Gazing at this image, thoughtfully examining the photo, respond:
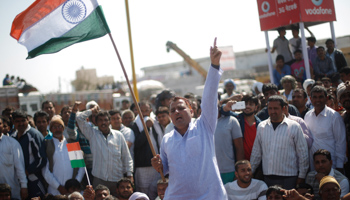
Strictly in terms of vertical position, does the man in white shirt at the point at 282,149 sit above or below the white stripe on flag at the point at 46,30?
below

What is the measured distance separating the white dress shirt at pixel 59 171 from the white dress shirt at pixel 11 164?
399 millimetres

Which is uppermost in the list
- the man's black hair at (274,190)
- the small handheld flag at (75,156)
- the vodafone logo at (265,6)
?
the vodafone logo at (265,6)

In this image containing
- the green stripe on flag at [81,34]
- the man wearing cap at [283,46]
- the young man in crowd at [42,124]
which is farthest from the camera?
the man wearing cap at [283,46]

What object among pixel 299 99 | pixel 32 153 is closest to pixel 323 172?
pixel 299 99

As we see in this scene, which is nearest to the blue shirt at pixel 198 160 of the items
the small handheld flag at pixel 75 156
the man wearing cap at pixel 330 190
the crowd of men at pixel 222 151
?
the crowd of men at pixel 222 151

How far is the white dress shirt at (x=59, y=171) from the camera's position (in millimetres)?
6971

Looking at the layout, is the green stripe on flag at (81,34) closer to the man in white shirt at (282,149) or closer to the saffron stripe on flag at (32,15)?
the saffron stripe on flag at (32,15)

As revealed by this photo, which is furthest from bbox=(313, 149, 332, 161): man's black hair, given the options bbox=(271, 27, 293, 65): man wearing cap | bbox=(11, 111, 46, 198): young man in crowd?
bbox=(271, 27, 293, 65): man wearing cap

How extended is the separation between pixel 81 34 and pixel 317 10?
7.90 metres

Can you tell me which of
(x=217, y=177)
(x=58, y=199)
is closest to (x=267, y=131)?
(x=217, y=177)

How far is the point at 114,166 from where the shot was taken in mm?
6906

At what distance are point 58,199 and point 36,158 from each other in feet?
3.10

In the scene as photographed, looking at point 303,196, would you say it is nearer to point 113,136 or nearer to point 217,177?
point 217,177

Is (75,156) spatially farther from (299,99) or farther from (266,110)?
(299,99)
